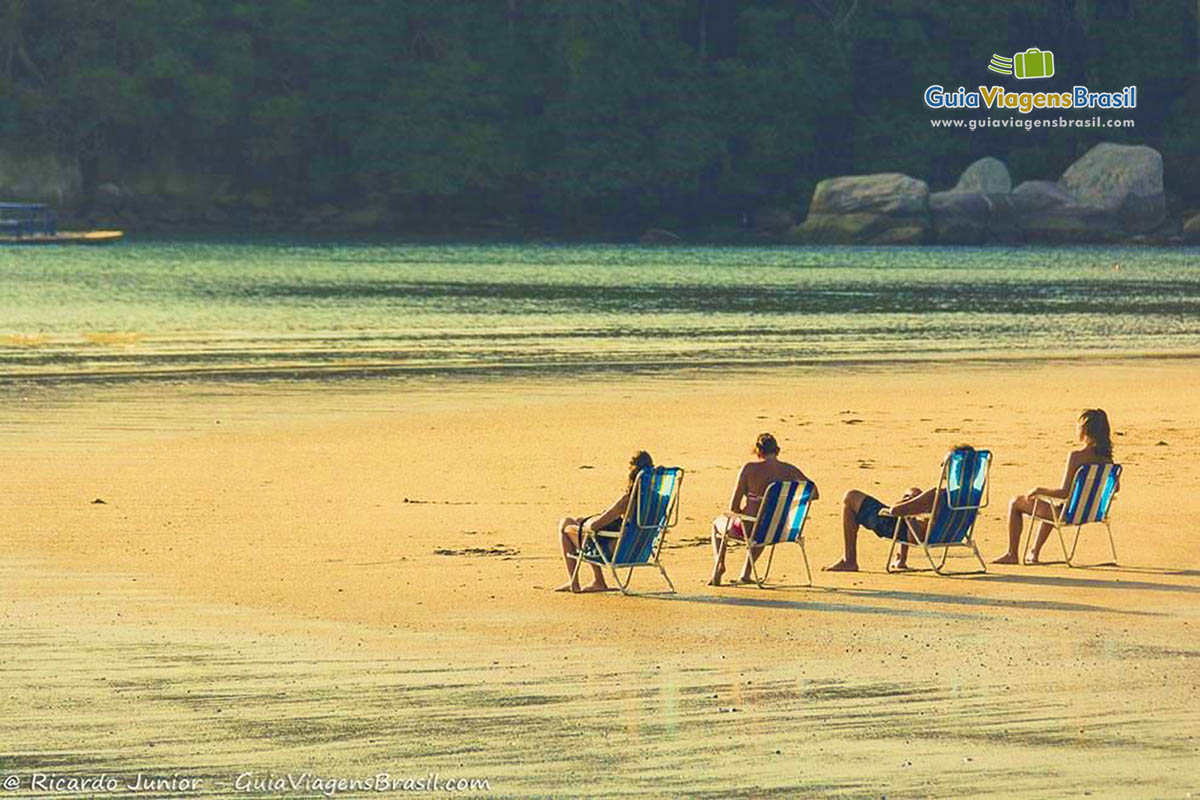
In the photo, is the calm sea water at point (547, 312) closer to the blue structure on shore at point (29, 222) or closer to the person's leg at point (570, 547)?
the blue structure on shore at point (29, 222)

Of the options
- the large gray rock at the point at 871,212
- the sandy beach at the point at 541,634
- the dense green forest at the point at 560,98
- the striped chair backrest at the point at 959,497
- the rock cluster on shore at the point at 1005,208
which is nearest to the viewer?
the sandy beach at the point at 541,634

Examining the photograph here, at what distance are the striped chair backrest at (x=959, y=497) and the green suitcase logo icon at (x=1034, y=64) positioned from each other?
335ft

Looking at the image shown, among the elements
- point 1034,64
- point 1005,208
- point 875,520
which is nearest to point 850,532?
point 875,520

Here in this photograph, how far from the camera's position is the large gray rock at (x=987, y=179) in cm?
10019

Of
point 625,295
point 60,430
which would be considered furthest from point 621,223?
point 60,430

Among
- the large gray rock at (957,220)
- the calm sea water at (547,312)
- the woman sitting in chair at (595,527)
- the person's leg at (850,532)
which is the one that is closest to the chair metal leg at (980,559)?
the person's leg at (850,532)

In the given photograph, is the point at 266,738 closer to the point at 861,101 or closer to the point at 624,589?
the point at 624,589

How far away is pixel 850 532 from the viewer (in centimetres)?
1284

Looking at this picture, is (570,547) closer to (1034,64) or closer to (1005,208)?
(1005,208)

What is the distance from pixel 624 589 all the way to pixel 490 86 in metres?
98.9

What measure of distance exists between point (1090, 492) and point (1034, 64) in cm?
10221

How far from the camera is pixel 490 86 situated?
109m

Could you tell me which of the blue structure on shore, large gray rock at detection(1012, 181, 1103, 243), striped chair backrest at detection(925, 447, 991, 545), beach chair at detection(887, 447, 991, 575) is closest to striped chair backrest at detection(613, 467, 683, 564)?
beach chair at detection(887, 447, 991, 575)

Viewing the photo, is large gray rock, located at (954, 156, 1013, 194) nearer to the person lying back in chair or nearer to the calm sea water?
the calm sea water
